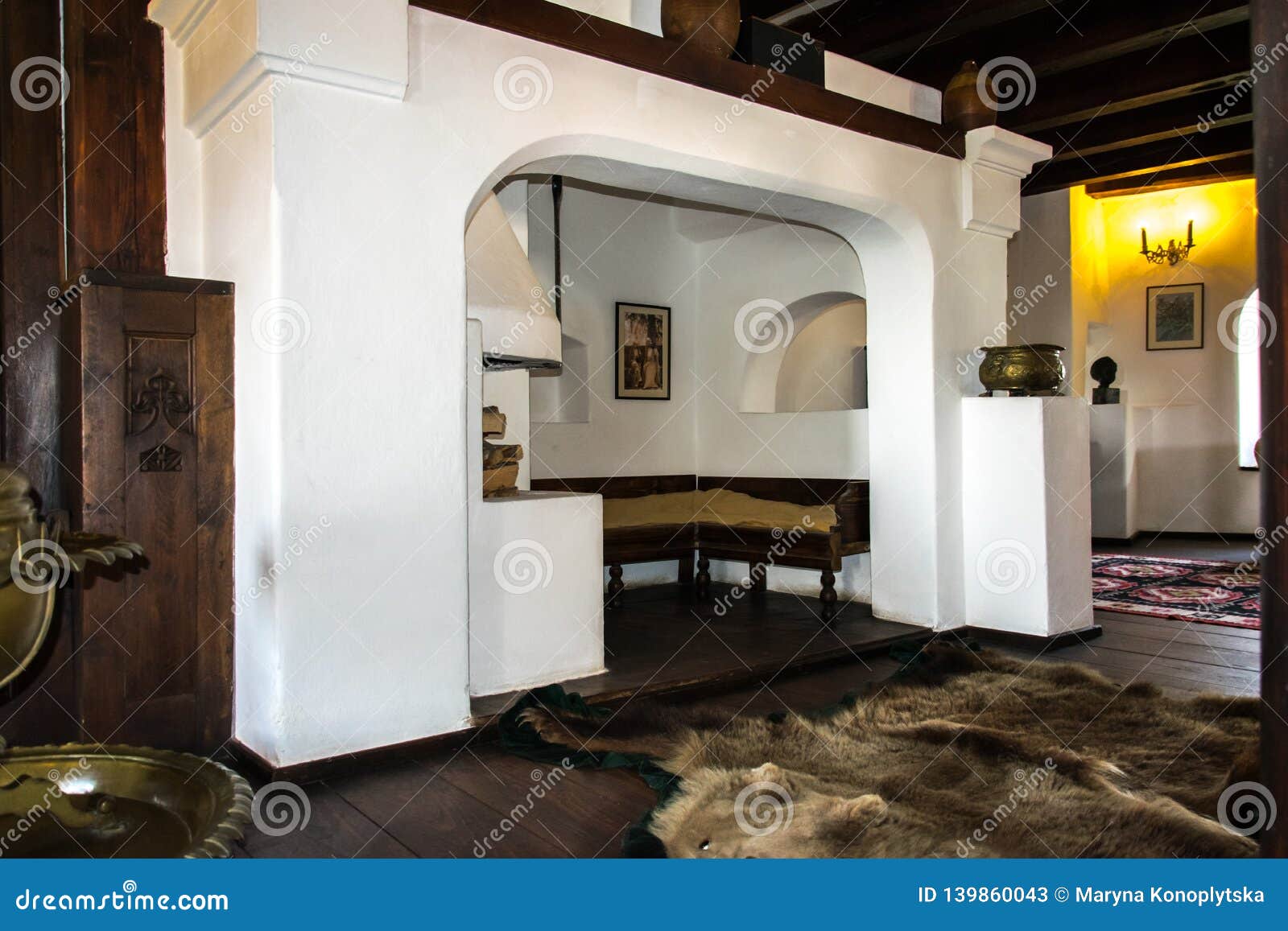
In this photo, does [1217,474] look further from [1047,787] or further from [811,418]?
[1047,787]

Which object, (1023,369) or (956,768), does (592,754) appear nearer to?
(956,768)

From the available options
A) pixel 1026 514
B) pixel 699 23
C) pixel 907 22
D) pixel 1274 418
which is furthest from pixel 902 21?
pixel 1274 418

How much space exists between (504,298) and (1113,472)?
8700mm

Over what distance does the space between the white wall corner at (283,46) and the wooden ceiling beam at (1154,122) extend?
6.23 metres

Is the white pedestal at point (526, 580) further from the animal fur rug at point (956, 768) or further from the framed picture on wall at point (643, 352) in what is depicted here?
the framed picture on wall at point (643, 352)

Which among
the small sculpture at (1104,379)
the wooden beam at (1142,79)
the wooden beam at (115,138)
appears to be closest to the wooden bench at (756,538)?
the wooden beam at (115,138)

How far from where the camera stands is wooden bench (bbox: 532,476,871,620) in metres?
5.48

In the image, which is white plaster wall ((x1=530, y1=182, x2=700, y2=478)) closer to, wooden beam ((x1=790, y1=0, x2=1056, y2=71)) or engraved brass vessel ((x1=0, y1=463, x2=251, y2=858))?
wooden beam ((x1=790, y1=0, x2=1056, y2=71))

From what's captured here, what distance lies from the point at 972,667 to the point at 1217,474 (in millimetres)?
8380

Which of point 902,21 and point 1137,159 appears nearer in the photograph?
point 902,21

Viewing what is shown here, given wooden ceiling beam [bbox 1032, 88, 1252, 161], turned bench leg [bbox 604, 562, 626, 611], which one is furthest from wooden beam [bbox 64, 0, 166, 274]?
wooden ceiling beam [bbox 1032, 88, 1252, 161]

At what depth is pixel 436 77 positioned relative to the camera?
3.36 meters

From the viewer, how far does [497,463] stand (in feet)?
13.7

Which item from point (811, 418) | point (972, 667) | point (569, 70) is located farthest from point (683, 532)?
point (569, 70)
